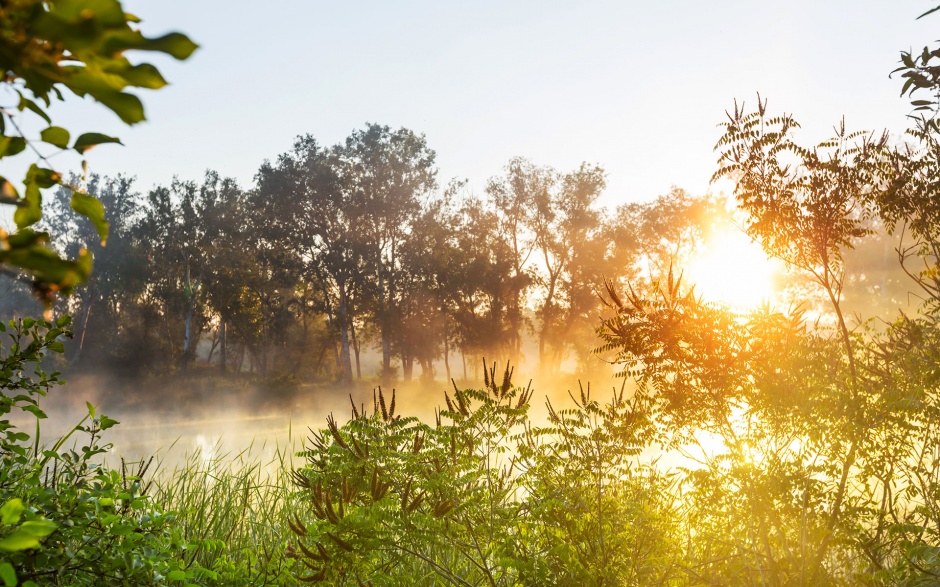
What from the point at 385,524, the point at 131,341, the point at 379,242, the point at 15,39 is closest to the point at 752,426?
the point at 385,524

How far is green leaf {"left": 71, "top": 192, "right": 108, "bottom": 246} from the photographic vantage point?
977 millimetres

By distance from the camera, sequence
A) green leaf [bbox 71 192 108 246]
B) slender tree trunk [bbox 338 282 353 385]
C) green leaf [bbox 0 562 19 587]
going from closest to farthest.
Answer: green leaf [bbox 71 192 108 246], green leaf [bbox 0 562 19 587], slender tree trunk [bbox 338 282 353 385]

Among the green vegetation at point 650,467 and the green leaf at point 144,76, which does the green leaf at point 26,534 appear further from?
the green vegetation at point 650,467

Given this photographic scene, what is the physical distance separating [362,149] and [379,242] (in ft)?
17.2

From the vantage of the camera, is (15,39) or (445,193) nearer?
(15,39)

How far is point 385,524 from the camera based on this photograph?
3.55 m

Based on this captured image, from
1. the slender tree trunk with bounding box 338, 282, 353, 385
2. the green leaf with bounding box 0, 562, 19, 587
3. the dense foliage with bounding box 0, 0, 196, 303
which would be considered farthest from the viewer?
the slender tree trunk with bounding box 338, 282, 353, 385

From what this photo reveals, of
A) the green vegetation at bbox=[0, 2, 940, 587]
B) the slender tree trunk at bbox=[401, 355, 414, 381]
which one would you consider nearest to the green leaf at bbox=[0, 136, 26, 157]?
the green vegetation at bbox=[0, 2, 940, 587]

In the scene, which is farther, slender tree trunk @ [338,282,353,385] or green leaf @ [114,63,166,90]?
slender tree trunk @ [338,282,353,385]

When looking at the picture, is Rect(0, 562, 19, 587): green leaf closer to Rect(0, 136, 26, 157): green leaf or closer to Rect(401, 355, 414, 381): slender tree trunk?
Rect(0, 136, 26, 157): green leaf

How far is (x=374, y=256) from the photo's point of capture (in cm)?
3859

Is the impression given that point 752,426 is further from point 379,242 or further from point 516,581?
point 379,242

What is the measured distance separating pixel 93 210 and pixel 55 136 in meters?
0.12

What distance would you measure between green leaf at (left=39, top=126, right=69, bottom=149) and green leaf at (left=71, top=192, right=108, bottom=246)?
0.27ft
